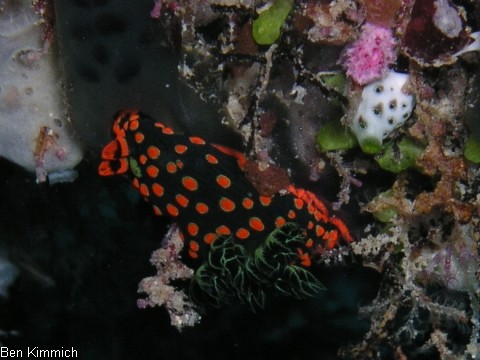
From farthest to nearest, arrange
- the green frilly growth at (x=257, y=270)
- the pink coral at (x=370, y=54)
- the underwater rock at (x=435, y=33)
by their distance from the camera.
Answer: the green frilly growth at (x=257, y=270)
the pink coral at (x=370, y=54)
the underwater rock at (x=435, y=33)

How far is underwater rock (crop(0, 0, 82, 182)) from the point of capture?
2.96m

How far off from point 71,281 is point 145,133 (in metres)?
1.35

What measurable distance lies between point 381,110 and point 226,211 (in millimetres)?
1224

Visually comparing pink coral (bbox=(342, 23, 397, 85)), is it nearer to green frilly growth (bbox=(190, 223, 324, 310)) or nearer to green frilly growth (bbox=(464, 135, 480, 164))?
green frilly growth (bbox=(464, 135, 480, 164))

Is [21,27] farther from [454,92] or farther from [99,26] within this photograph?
[454,92]

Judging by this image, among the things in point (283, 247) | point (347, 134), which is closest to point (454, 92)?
point (347, 134)

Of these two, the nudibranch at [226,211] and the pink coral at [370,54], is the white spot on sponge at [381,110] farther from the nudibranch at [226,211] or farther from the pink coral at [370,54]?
the nudibranch at [226,211]

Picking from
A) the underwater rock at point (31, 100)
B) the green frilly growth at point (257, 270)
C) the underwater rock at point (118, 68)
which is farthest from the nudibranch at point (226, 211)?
the underwater rock at point (31, 100)

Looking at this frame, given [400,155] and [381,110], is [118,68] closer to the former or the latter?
[381,110]

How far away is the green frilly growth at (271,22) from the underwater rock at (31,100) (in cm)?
144

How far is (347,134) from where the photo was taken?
2.65m

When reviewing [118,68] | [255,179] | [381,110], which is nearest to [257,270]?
[255,179]

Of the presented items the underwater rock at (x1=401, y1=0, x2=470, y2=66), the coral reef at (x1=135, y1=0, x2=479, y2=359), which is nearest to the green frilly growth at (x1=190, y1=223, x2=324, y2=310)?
the coral reef at (x1=135, y1=0, x2=479, y2=359)

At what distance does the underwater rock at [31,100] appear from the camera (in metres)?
2.96
